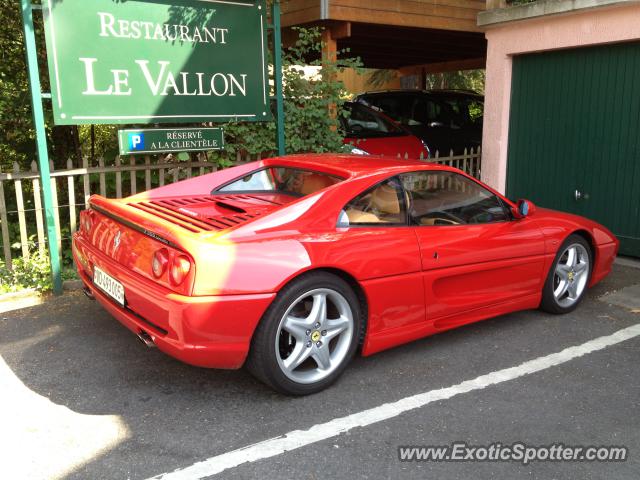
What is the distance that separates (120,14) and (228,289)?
3464 millimetres

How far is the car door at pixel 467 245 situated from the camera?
399cm

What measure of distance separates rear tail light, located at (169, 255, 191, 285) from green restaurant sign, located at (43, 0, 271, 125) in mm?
2769

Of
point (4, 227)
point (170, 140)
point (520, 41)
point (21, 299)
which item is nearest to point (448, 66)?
point (520, 41)

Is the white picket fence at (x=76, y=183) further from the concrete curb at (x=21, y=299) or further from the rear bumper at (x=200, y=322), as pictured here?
the rear bumper at (x=200, y=322)

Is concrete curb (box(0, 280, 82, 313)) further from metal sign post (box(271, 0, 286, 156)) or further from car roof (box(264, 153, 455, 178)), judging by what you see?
metal sign post (box(271, 0, 286, 156))

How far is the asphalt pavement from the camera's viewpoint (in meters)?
2.86

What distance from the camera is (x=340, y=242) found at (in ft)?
11.6

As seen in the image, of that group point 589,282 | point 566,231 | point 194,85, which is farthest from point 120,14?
point 589,282

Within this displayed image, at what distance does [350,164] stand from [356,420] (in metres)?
1.73

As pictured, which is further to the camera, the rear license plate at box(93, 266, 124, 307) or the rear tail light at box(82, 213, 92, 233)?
the rear tail light at box(82, 213, 92, 233)

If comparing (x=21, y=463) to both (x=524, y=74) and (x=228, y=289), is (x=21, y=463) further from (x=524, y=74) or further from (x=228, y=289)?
(x=524, y=74)

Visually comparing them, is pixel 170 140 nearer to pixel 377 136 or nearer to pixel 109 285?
pixel 109 285

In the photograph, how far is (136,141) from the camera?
18.5 feet

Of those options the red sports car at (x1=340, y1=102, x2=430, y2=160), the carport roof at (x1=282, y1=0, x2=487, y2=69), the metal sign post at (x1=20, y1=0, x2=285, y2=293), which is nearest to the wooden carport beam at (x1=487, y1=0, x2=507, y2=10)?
the carport roof at (x1=282, y1=0, x2=487, y2=69)
